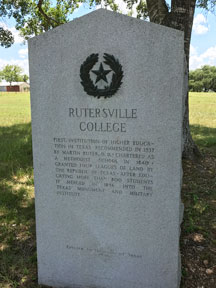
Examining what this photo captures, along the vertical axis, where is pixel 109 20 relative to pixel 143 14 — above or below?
below

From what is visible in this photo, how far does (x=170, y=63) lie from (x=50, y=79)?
3.56 feet

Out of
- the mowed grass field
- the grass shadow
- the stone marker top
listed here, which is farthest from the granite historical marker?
the grass shadow

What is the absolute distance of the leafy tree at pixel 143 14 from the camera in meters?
5.79

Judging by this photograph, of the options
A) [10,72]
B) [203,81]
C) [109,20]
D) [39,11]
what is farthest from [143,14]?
[10,72]

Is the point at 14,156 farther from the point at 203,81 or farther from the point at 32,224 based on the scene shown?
the point at 203,81

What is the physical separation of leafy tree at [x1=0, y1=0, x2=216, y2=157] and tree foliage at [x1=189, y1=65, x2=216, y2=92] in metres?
71.1

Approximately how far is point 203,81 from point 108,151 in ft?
286

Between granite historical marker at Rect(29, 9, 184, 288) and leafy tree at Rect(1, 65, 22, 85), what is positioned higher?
leafy tree at Rect(1, 65, 22, 85)

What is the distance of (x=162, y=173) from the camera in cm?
253

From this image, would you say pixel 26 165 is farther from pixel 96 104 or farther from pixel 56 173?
pixel 96 104

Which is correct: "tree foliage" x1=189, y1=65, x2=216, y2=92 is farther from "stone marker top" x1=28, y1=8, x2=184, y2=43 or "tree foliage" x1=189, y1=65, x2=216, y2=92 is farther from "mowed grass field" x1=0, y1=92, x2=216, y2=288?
"stone marker top" x1=28, y1=8, x2=184, y2=43

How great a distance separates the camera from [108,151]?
2619 millimetres

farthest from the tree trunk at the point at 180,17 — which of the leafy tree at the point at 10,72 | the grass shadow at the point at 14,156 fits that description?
the leafy tree at the point at 10,72

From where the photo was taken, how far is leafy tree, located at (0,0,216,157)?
5.79m
